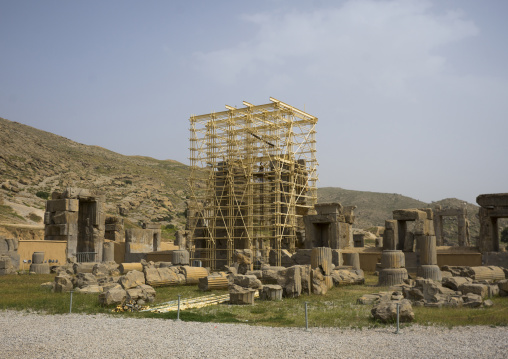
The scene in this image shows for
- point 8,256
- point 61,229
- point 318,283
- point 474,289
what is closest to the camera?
point 474,289

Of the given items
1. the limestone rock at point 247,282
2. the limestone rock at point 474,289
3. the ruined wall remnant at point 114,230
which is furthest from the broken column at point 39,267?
the limestone rock at point 474,289

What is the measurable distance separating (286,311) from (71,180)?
2092 inches

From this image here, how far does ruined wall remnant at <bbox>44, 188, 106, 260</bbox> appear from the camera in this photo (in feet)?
90.8

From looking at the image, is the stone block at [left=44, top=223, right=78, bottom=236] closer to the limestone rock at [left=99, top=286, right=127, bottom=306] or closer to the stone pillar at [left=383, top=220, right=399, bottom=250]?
the limestone rock at [left=99, top=286, right=127, bottom=306]

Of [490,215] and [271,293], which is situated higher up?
[490,215]

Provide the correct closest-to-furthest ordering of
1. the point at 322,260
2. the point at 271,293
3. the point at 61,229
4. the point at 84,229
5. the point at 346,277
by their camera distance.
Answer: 1. the point at 271,293
2. the point at 322,260
3. the point at 346,277
4. the point at 61,229
5. the point at 84,229

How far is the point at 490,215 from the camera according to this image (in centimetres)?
2408

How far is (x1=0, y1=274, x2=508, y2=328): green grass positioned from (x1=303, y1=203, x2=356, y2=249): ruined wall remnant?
1148 cm

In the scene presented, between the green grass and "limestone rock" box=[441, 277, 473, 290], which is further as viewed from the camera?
"limestone rock" box=[441, 277, 473, 290]

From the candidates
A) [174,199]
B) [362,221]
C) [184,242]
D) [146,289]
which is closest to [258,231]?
[184,242]

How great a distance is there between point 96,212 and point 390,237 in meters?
16.8

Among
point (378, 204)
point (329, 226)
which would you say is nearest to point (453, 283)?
point (329, 226)

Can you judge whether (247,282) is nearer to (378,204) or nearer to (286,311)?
(286,311)

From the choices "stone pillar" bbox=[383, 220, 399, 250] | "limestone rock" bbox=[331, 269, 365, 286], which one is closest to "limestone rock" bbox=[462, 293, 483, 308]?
"limestone rock" bbox=[331, 269, 365, 286]
